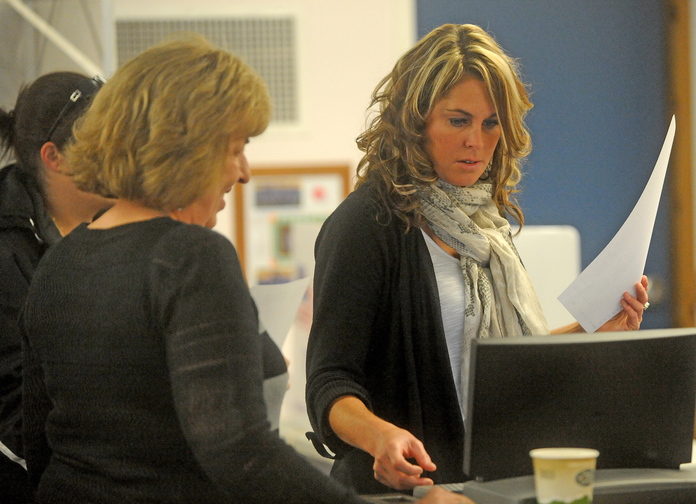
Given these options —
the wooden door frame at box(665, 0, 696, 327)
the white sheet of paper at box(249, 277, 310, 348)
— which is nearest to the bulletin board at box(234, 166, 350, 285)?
the wooden door frame at box(665, 0, 696, 327)

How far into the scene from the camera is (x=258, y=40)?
3.76 metres

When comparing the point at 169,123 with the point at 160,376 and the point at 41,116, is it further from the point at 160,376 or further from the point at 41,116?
the point at 41,116

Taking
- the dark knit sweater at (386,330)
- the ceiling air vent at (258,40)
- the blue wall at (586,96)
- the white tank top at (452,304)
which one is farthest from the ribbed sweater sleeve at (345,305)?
the ceiling air vent at (258,40)

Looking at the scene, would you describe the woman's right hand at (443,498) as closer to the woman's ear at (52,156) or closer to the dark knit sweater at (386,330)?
the dark knit sweater at (386,330)

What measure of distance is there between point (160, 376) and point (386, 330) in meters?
0.54

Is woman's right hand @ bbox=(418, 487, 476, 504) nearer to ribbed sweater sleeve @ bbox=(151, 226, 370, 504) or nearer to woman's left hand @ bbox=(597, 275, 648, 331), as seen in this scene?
ribbed sweater sleeve @ bbox=(151, 226, 370, 504)

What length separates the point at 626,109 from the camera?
3.58 meters

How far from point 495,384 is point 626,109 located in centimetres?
299

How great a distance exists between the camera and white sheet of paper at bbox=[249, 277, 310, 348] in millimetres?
1367

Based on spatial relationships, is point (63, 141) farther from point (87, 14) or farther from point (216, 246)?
point (87, 14)

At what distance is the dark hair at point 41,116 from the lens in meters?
1.33

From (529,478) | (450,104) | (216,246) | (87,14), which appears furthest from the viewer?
(87,14)

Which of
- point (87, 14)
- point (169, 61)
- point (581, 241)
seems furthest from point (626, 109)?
point (169, 61)

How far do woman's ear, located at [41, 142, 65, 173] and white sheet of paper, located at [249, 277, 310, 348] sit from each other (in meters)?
0.39
